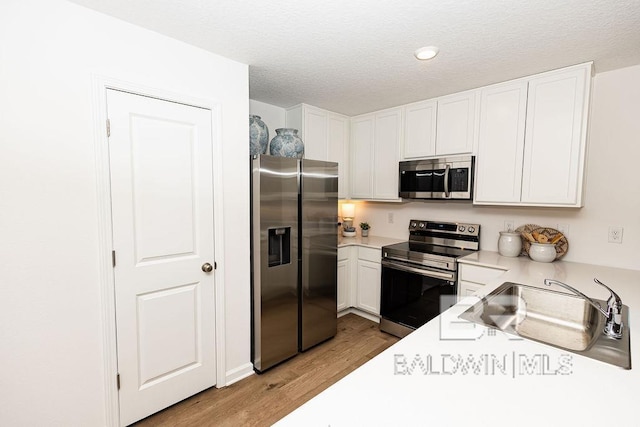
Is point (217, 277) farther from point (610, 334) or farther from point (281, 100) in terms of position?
point (610, 334)

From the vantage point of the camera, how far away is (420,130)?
9.73 feet

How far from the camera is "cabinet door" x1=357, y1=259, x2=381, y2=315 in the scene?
10.3 feet

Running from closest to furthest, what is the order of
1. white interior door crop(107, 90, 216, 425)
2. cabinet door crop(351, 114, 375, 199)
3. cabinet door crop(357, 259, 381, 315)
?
white interior door crop(107, 90, 216, 425) < cabinet door crop(357, 259, 381, 315) < cabinet door crop(351, 114, 375, 199)

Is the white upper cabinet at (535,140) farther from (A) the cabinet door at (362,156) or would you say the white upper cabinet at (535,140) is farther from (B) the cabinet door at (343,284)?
(B) the cabinet door at (343,284)

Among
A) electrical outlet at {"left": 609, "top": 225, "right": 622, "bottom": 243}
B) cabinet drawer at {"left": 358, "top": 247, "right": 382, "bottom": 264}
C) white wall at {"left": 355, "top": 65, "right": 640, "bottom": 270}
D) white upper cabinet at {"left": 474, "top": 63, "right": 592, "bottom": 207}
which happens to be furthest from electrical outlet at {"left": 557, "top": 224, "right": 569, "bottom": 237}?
cabinet drawer at {"left": 358, "top": 247, "right": 382, "bottom": 264}

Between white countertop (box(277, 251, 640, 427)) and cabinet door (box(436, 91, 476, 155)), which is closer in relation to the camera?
white countertop (box(277, 251, 640, 427))

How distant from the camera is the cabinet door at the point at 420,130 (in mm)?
2875

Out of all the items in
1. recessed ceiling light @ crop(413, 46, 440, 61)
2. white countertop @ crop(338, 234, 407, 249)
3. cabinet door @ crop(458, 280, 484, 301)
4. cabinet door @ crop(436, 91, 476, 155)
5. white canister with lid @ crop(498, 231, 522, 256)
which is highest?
recessed ceiling light @ crop(413, 46, 440, 61)

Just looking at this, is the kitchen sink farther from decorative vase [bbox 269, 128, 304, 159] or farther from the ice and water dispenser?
decorative vase [bbox 269, 128, 304, 159]

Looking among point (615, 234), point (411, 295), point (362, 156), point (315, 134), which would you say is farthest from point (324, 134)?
point (615, 234)

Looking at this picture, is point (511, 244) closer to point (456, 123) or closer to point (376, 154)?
point (456, 123)

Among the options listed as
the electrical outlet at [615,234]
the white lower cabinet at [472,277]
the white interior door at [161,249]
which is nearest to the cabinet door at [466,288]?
the white lower cabinet at [472,277]

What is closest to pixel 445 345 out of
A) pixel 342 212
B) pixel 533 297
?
pixel 533 297

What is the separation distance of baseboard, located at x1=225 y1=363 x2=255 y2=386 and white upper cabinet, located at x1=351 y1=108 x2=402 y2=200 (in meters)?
2.14
